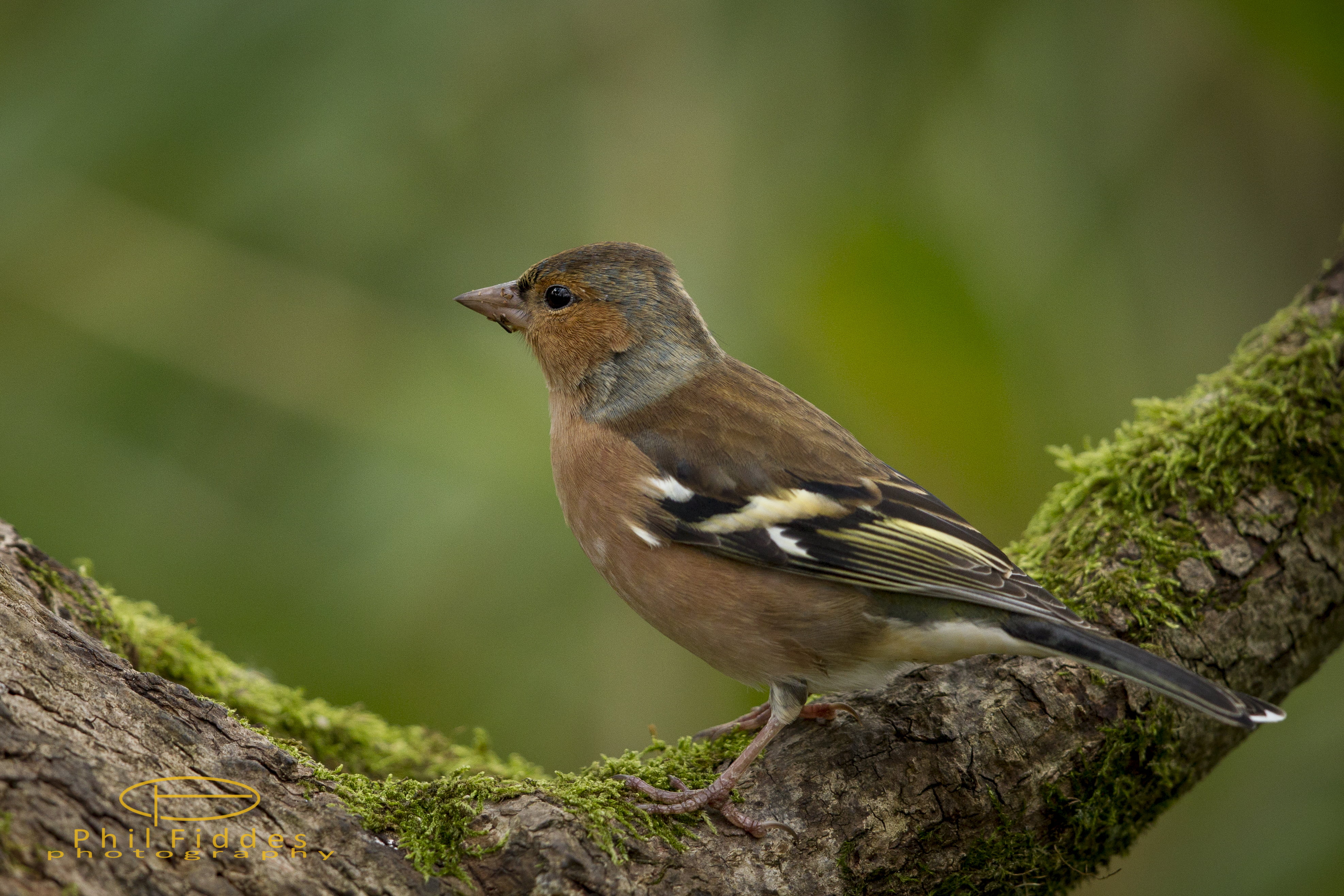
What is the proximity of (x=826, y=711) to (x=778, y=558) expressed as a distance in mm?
567

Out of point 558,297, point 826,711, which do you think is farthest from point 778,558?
point 558,297

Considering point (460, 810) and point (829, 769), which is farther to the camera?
point (829, 769)

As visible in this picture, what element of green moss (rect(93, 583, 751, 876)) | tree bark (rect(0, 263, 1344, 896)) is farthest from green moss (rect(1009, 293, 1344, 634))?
green moss (rect(93, 583, 751, 876))

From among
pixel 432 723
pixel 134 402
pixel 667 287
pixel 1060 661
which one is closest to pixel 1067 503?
pixel 1060 661

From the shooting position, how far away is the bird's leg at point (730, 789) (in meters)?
2.97

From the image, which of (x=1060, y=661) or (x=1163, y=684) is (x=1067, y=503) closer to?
(x=1060, y=661)

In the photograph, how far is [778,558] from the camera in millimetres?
3385

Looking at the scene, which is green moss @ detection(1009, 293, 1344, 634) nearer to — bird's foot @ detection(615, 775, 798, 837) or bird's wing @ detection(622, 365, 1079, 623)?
bird's wing @ detection(622, 365, 1079, 623)

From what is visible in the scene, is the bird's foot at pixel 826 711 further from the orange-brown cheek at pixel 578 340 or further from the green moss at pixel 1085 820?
the orange-brown cheek at pixel 578 340

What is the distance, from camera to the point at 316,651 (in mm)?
5156

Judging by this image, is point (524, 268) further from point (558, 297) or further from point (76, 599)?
point (76, 599)

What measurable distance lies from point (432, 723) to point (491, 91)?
3.51m

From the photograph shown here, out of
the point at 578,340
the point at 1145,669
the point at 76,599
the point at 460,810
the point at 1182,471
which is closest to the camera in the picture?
the point at 460,810

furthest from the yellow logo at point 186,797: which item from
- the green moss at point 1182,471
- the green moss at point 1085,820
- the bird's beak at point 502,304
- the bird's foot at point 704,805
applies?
the green moss at point 1182,471
